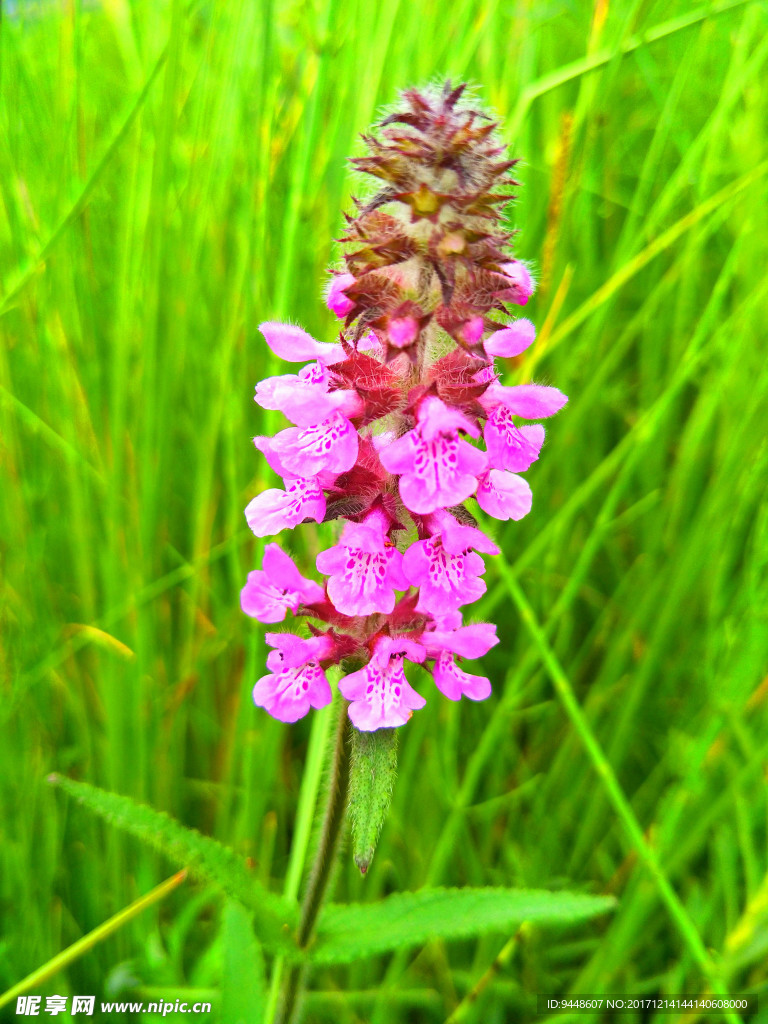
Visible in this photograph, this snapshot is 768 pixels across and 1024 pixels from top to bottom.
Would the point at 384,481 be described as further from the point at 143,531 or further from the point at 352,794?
the point at 143,531

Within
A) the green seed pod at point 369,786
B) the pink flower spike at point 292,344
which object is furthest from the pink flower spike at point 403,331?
the green seed pod at point 369,786

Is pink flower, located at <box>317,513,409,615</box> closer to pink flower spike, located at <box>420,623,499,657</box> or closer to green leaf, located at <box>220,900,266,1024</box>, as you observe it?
pink flower spike, located at <box>420,623,499,657</box>

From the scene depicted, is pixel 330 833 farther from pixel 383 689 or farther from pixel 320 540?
pixel 320 540

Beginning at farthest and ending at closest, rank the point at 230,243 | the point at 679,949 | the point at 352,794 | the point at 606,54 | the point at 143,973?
the point at 230,243
the point at 679,949
the point at 606,54
the point at 143,973
the point at 352,794

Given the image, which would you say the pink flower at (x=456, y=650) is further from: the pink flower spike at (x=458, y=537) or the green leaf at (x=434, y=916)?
the green leaf at (x=434, y=916)

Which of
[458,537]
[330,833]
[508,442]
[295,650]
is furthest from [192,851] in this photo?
[508,442]

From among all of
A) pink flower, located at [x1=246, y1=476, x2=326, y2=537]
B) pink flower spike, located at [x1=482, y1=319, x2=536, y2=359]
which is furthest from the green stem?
pink flower spike, located at [x1=482, y1=319, x2=536, y2=359]

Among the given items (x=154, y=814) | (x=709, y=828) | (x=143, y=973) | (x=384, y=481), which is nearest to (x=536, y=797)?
(x=709, y=828)
